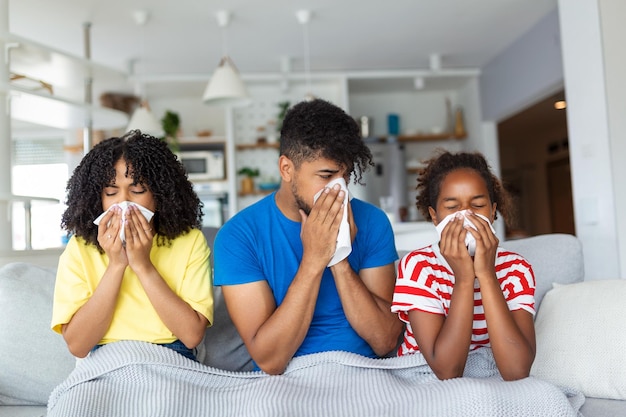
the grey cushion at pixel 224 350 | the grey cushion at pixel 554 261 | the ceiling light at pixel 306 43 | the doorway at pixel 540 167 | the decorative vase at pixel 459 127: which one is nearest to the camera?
the grey cushion at pixel 224 350

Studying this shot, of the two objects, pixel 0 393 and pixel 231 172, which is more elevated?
pixel 231 172

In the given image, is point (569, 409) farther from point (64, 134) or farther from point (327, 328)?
point (64, 134)

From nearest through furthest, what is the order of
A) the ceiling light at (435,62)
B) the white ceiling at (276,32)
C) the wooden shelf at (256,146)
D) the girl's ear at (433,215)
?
the girl's ear at (433,215) → the white ceiling at (276,32) → the ceiling light at (435,62) → the wooden shelf at (256,146)

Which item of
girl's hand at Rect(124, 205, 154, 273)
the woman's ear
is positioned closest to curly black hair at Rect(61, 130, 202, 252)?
girl's hand at Rect(124, 205, 154, 273)

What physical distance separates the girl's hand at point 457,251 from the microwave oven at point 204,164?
528 cm

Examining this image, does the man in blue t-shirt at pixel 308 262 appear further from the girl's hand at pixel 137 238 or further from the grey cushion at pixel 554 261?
the grey cushion at pixel 554 261

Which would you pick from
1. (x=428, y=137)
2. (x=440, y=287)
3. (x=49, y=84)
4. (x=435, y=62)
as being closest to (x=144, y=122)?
(x=49, y=84)

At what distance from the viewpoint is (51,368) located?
1.83 m

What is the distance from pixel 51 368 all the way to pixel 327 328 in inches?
32.1

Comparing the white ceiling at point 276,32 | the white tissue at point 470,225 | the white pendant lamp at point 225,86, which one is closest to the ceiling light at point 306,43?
the white ceiling at point 276,32

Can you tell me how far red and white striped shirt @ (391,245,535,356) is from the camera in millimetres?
1578

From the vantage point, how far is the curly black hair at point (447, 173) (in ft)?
5.74

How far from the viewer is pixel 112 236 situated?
155 cm

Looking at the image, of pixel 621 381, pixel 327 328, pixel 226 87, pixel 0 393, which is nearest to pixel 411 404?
pixel 327 328
